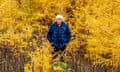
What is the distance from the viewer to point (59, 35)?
727cm

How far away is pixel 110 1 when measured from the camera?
6.81 m

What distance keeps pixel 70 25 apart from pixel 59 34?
1.80 metres

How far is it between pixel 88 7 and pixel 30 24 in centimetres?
176

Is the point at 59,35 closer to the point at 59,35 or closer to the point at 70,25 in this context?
the point at 59,35

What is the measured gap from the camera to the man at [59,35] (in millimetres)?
7191

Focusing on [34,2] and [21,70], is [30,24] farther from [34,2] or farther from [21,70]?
[21,70]

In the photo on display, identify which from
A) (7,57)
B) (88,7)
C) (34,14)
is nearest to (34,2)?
(34,14)

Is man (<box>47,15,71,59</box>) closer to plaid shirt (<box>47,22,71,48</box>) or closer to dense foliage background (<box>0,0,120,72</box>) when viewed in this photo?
plaid shirt (<box>47,22,71,48</box>)

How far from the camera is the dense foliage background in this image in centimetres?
656

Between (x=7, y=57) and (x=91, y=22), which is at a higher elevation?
(x=91, y=22)

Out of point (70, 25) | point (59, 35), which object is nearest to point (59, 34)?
point (59, 35)

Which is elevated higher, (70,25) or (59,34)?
(59,34)

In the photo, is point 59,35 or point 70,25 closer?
point 59,35

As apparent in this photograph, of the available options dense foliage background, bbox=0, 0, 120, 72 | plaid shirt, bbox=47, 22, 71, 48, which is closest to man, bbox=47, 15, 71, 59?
plaid shirt, bbox=47, 22, 71, 48
